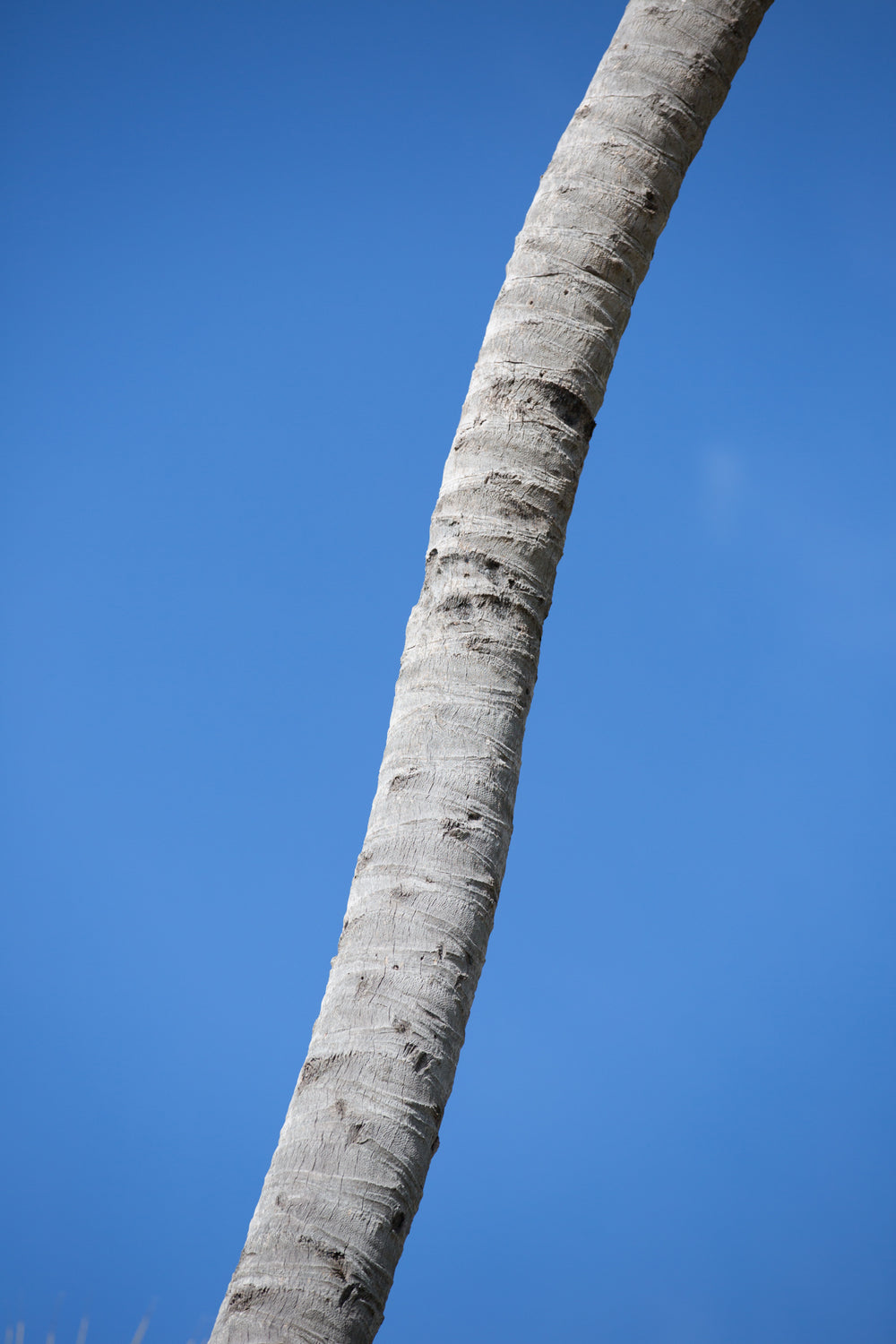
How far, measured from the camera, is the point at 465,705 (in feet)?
4.87

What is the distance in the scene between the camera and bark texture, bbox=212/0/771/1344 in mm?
1178

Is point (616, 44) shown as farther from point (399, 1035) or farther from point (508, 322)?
point (399, 1035)

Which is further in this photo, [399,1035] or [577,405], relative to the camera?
[577,405]

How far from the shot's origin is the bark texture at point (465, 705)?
118 cm

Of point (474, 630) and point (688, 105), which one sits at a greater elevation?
point (688, 105)

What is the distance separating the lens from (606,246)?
1.83 metres

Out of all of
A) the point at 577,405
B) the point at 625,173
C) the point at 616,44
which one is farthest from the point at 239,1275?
the point at 616,44

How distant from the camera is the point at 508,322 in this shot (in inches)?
70.6

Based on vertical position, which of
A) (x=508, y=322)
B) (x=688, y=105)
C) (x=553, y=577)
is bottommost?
(x=553, y=577)

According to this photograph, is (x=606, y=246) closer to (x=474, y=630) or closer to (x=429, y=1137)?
(x=474, y=630)

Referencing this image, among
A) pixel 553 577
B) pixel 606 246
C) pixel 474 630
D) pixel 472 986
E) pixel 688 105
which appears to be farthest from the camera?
pixel 688 105

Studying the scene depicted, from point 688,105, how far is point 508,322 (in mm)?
677

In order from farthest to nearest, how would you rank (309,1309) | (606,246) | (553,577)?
(606,246) < (553,577) < (309,1309)

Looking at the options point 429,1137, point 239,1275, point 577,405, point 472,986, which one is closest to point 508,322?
point 577,405
